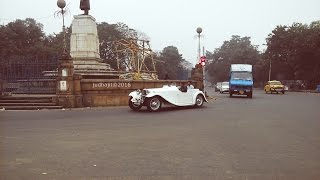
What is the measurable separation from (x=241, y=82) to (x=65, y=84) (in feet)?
56.1

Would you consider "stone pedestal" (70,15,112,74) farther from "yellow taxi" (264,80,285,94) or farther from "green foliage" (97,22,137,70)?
"green foliage" (97,22,137,70)

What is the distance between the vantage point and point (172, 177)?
5344mm

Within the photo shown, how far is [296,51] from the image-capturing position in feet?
185

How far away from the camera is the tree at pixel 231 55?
8550 cm

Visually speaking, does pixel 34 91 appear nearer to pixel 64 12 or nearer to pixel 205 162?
pixel 64 12

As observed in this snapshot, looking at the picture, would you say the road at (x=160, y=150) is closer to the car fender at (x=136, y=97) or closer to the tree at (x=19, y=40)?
the car fender at (x=136, y=97)

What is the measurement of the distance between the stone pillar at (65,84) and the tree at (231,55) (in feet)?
230

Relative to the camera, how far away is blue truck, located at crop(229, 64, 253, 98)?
101ft

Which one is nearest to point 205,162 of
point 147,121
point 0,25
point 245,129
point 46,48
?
point 245,129

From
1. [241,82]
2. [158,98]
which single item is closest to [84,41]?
[158,98]

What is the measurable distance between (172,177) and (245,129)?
5.54 m

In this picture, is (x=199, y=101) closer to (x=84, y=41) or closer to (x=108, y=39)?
(x=84, y=41)

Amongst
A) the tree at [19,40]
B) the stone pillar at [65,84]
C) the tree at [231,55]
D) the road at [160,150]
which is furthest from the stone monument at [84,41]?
the tree at [231,55]

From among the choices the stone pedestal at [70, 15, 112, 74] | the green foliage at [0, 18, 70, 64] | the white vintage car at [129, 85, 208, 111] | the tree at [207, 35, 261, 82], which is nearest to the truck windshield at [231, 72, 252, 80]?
the stone pedestal at [70, 15, 112, 74]
